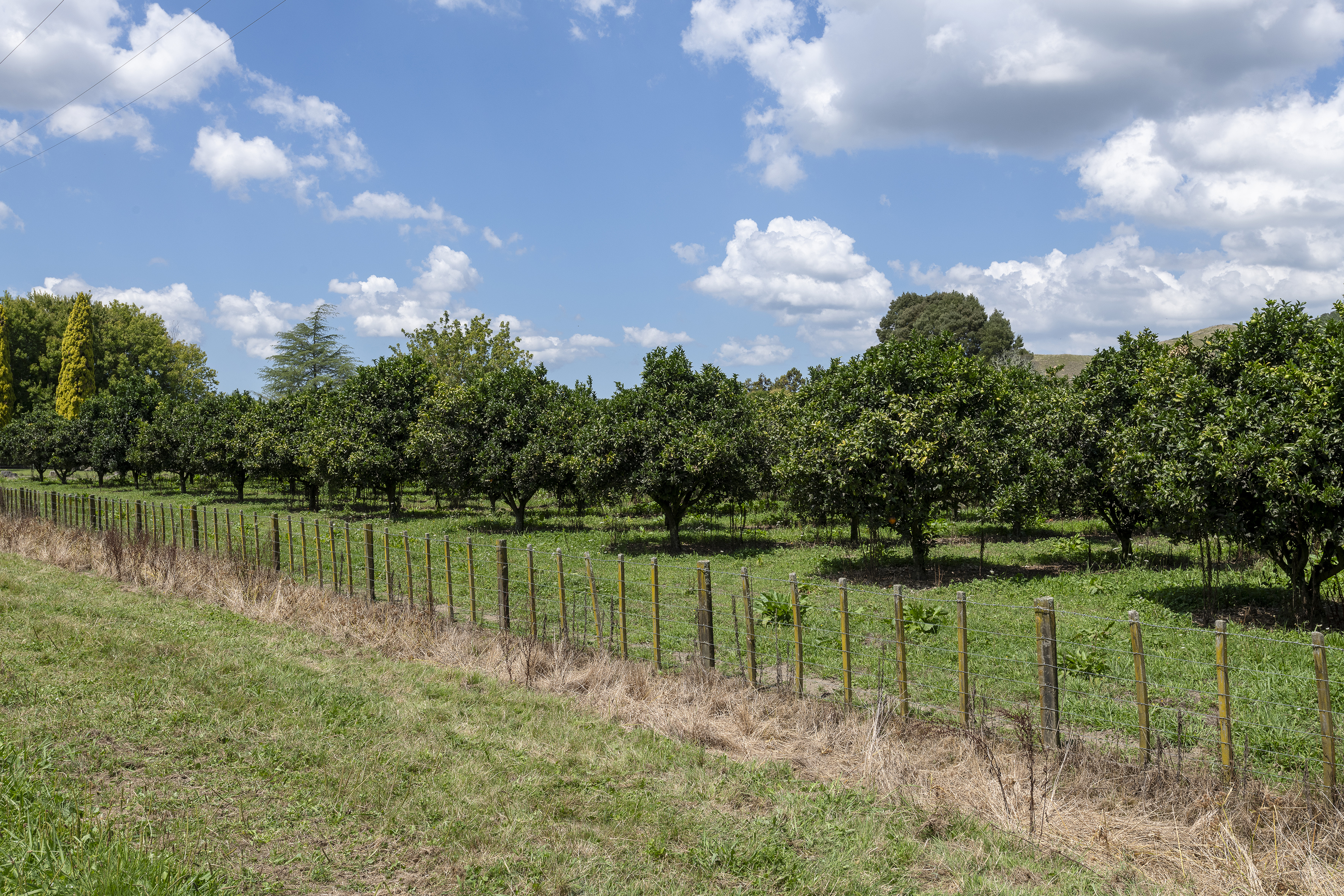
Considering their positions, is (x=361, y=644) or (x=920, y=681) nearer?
(x=920, y=681)

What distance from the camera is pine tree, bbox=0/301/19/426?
239ft

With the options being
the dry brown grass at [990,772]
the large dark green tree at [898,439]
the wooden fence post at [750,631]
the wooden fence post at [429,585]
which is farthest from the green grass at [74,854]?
the large dark green tree at [898,439]

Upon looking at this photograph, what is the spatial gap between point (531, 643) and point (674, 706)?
222 cm

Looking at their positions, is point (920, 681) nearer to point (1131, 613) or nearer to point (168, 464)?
point (1131, 613)

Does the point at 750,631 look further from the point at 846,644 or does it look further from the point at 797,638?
the point at 846,644

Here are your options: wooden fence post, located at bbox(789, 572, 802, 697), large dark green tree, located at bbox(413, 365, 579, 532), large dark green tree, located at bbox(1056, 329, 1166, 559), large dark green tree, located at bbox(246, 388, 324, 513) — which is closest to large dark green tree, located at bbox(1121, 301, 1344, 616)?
large dark green tree, located at bbox(1056, 329, 1166, 559)

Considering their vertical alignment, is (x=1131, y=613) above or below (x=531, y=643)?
above

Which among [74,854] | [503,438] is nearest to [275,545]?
[74,854]

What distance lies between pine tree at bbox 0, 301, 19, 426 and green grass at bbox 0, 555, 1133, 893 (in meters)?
82.5

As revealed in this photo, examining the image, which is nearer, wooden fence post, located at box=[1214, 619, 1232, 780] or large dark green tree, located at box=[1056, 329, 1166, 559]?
wooden fence post, located at box=[1214, 619, 1232, 780]

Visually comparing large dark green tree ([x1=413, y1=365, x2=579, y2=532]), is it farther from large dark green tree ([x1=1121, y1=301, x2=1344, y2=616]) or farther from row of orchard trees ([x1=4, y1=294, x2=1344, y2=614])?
large dark green tree ([x1=1121, y1=301, x2=1344, y2=616])

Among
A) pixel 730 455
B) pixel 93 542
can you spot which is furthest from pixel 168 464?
pixel 730 455

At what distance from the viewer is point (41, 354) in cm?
8331

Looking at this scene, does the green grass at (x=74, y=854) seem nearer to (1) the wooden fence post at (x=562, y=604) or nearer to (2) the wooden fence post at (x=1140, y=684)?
(1) the wooden fence post at (x=562, y=604)
